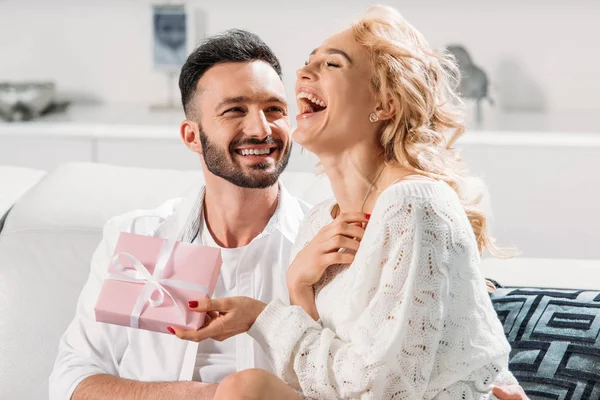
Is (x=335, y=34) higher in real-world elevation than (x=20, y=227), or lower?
higher

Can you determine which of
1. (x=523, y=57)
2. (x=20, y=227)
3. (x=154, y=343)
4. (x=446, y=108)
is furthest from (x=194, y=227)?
(x=523, y=57)

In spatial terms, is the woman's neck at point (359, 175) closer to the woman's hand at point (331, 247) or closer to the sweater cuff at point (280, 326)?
the woman's hand at point (331, 247)

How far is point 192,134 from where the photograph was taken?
2.02 metres

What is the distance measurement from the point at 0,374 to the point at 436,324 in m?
1.09

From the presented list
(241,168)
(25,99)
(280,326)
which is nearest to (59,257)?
(241,168)

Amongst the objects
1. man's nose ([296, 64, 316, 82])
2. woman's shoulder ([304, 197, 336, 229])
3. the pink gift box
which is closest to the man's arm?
the pink gift box

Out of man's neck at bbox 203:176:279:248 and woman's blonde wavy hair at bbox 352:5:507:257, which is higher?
woman's blonde wavy hair at bbox 352:5:507:257

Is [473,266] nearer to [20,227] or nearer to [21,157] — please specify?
[20,227]

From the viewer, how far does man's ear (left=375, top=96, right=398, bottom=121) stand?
158 cm

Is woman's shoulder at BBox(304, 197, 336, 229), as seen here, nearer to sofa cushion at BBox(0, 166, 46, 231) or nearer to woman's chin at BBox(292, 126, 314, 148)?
woman's chin at BBox(292, 126, 314, 148)

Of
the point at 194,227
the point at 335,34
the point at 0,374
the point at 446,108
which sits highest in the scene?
the point at 335,34

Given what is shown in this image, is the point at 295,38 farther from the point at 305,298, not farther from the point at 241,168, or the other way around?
the point at 305,298

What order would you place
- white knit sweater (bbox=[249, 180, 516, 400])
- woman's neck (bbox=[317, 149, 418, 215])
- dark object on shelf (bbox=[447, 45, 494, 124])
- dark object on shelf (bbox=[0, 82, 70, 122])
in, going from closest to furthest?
white knit sweater (bbox=[249, 180, 516, 400])
woman's neck (bbox=[317, 149, 418, 215])
dark object on shelf (bbox=[447, 45, 494, 124])
dark object on shelf (bbox=[0, 82, 70, 122])

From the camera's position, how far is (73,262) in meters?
2.14
